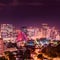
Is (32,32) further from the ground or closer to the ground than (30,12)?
closer to the ground

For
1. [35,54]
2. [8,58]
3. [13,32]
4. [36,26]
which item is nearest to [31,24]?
[36,26]

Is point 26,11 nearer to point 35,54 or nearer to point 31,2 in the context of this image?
point 31,2

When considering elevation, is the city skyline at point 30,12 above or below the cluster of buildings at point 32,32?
above

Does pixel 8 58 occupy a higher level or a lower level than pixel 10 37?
lower

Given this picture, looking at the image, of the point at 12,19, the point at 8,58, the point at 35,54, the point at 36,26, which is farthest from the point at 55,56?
the point at 12,19

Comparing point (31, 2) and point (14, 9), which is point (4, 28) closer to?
point (14, 9)

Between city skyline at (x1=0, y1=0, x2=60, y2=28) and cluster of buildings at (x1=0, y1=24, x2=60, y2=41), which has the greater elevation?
city skyline at (x1=0, y1=0, x2=60, y2=28)

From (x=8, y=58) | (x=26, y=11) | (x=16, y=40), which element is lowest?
(x=8, y=58)
